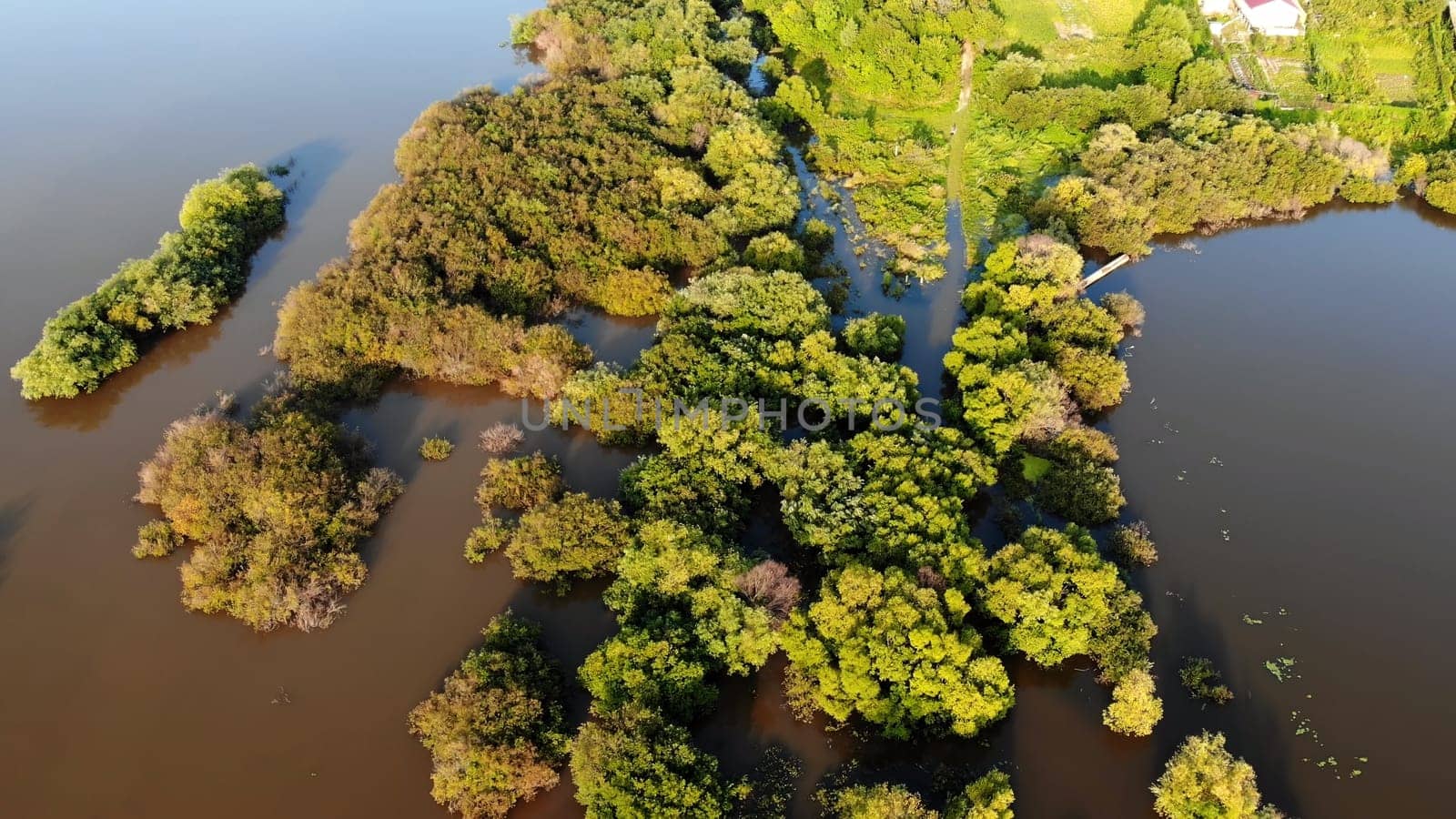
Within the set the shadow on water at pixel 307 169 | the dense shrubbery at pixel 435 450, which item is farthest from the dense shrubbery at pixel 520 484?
the shadow on water at pixel 307 169

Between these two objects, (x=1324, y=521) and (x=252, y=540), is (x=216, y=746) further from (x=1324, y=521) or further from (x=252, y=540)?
(x=1324, y=521)

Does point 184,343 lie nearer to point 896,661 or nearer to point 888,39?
point 896,661

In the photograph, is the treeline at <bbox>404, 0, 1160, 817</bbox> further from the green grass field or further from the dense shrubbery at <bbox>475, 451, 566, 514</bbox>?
the green grass field

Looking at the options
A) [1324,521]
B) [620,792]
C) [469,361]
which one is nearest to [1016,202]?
[1324,521]

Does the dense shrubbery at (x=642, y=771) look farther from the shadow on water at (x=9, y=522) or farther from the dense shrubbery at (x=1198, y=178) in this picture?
the dense shrubbery at (x=1198, y=178)

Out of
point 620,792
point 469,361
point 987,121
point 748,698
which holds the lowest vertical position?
point 748,698

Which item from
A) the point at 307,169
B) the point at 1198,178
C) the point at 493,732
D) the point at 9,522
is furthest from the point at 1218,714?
the point at 307,169

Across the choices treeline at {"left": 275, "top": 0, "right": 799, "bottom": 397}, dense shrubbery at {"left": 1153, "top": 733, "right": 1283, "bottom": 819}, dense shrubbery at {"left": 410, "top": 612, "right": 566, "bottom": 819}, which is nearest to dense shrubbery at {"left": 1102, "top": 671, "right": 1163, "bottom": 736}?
dense shrubbery at {"left": 1153, "top": 733, "right": 1283, "bottom": 819}
